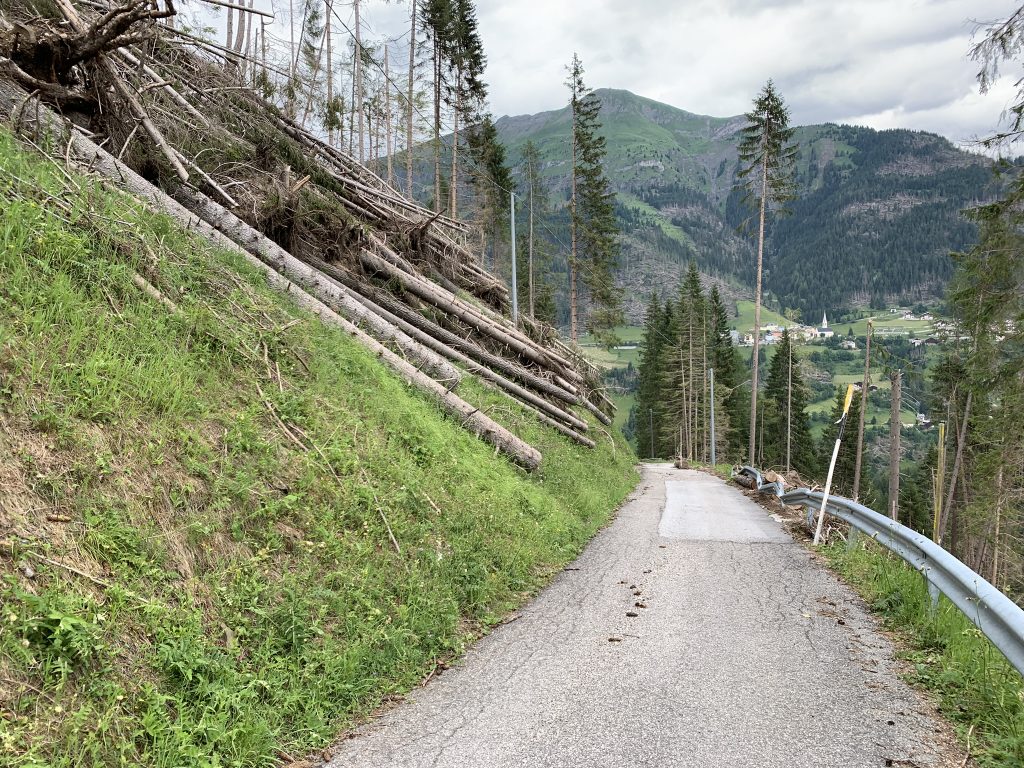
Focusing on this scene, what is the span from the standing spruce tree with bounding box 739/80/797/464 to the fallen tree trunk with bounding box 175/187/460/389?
25.7m

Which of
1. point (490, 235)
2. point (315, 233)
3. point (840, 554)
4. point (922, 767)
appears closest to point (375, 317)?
point (315, 233)

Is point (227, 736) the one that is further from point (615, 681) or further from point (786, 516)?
point (786, 516)

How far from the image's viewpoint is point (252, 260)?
318 inches

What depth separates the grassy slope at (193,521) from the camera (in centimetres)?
287

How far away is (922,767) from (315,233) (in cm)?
1121

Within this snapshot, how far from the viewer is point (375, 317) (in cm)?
970

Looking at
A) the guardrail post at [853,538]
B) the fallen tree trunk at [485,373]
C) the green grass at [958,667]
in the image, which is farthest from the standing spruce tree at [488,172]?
the green grass at [958,667]

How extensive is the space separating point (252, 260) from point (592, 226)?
29231 mm

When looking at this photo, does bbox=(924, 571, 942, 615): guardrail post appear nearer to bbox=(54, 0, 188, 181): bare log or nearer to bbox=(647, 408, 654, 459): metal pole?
bbox=(54, 0, 188, 181): bare log

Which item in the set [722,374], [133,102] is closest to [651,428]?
[722,374]

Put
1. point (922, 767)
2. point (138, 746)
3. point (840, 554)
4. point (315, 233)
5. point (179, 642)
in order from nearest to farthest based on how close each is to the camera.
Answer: point (138, 746)
point (922, 767)
point (179, 642)
point (840, 554)
point (315, 233)

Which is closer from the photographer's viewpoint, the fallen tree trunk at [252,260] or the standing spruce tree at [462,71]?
the fallen tree trunk at [252,260]

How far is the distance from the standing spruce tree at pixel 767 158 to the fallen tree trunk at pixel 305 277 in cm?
2570

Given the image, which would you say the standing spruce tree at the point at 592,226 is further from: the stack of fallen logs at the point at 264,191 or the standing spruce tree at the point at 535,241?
the stack of fallen logs at the point at 264,191
